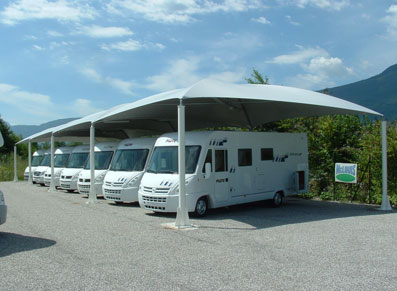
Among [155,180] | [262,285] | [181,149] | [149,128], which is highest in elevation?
[149,128]

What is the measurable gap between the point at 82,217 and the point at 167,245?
451cm

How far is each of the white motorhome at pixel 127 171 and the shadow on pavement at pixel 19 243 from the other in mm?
4965

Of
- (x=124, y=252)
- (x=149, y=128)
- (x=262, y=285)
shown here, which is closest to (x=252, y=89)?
(x=124, y=252)

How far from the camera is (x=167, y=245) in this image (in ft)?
26.8

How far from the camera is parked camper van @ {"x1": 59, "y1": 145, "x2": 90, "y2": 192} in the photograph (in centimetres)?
1984

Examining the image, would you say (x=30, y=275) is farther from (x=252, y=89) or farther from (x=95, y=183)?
(x=95, y=183)

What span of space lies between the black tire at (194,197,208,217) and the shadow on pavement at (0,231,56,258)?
408 cm

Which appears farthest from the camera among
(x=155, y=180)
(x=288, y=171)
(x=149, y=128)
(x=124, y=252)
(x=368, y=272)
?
(x=149, y=128)

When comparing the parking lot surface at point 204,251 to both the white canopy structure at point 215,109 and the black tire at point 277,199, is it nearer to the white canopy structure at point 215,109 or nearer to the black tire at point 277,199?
the black tire at point 277,199

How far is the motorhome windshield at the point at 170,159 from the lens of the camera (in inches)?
459

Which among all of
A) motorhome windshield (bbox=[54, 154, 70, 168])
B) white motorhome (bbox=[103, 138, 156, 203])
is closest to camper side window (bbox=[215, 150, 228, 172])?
white motorhome (bbox=[103, 138, 156, 203])

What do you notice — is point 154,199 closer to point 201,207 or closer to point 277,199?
point 201,207

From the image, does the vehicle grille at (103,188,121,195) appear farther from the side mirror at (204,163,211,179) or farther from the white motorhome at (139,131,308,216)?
the side mirror at (204,163,211,179)

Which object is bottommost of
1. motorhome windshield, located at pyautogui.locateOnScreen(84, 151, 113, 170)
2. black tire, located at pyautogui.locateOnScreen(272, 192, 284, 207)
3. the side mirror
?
black tire, located at pyautogui.locateOnScreen(272, 192, 284, 207)
